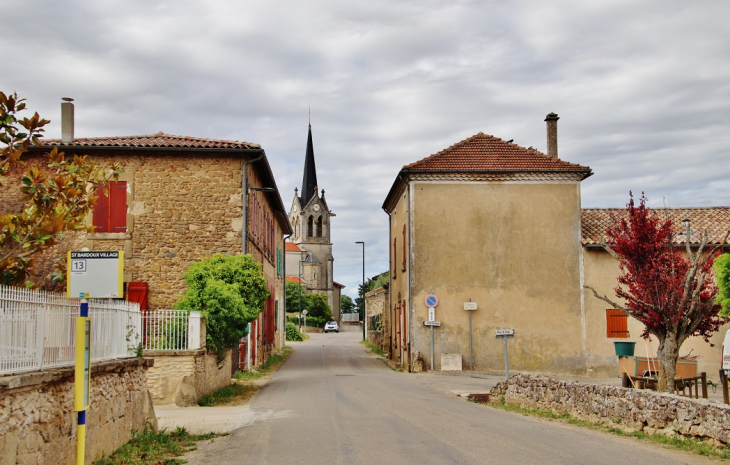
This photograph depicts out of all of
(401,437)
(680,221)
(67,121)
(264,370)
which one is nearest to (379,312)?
(264,370)

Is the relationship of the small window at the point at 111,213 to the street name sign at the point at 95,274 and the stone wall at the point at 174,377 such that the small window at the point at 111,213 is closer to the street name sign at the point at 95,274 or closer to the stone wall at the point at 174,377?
the stone wall at the point at 174,377

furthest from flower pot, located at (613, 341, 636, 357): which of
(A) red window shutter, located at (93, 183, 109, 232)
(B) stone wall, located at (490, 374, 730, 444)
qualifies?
(A) red window shutter, located at (93, 183, 109, 232)

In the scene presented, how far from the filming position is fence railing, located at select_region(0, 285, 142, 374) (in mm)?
6492

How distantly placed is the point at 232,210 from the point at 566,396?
11697 mm

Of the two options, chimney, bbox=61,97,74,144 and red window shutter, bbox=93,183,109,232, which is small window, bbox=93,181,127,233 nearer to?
red window shutter, bbox=93,183,109,232

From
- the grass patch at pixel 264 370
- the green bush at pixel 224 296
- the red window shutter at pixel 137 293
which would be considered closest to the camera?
the green bush at pixel 224 296

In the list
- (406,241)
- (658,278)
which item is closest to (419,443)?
(658,278)

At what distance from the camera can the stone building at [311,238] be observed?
333 feet

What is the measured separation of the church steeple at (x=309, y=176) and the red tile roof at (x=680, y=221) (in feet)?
246

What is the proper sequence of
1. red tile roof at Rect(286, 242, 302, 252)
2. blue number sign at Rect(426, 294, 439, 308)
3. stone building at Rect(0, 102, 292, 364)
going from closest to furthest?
1. stone building at Rect(0, 102, 292, 364)
2. blue number sign at Rect(426, 294, 439, 308)
3. red tile roof at Rect(286, 242, 302, 252)

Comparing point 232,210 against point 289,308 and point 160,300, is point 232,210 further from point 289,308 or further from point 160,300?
point 289,308

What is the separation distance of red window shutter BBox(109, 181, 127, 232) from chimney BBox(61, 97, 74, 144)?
6.28ft

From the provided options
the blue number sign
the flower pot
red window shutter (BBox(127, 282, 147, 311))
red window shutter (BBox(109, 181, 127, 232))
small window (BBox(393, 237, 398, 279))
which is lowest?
the flower pot

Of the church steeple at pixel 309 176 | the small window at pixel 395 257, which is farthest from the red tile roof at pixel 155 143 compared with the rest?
the church steeple at pixel 309 176
